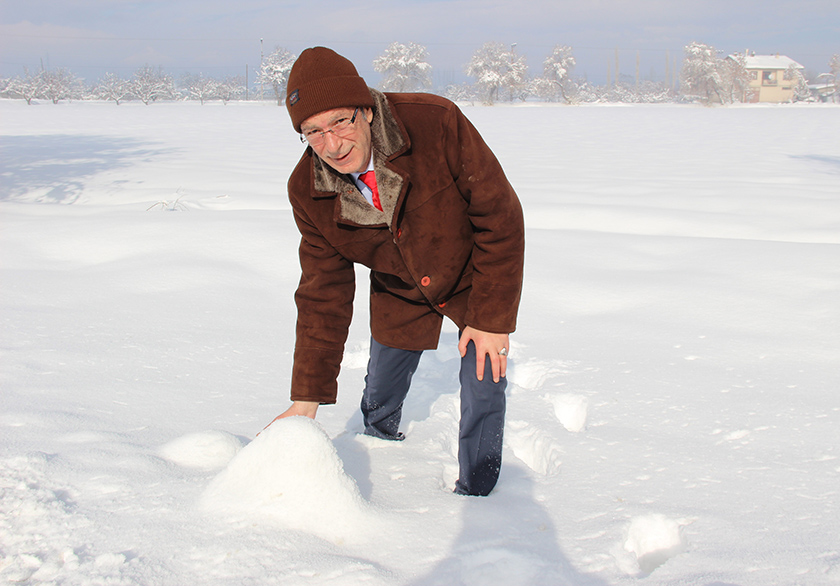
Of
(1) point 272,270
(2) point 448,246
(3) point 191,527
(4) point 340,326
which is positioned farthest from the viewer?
(1) point 272,270

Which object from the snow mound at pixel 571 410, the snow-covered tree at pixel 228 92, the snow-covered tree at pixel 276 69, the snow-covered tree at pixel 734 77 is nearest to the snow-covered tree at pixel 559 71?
the snow-covered tree at pixel 734 77

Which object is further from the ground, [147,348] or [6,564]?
[6,564]

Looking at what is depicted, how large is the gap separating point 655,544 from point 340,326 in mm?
1167

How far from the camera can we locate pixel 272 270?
171 inches

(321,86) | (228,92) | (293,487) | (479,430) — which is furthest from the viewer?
(228,92)

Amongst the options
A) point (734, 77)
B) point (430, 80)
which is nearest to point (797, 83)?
point (734, 77)

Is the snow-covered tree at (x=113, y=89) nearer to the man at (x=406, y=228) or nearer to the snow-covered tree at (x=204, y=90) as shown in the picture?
the snow-covered tree at (x=204, y=90)

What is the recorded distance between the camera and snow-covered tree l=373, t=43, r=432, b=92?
64438mm

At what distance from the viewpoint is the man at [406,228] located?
1579mm

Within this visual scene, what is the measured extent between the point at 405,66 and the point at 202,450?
67.4 m

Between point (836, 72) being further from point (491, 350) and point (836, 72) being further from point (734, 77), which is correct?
point (491, 350)

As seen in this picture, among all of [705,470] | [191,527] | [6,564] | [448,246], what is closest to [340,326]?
[448,246]

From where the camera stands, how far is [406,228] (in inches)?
69.9

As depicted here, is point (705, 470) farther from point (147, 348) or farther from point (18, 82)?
point (18, 82)
